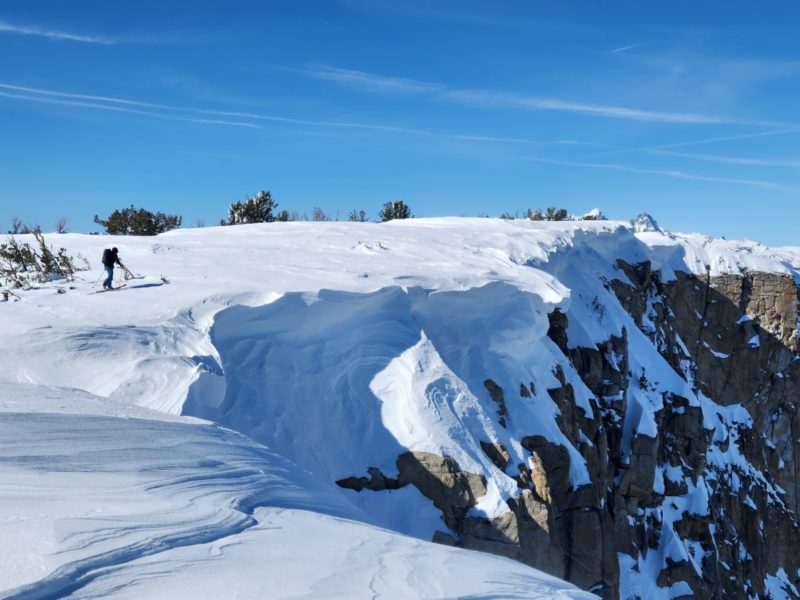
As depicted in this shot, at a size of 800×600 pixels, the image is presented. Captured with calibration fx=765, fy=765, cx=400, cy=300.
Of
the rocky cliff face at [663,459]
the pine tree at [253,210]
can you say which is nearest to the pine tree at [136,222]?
the pine tree at [253,210]

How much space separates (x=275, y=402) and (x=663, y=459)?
32.4 ft

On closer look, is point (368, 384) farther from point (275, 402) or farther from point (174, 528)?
point (174, 528)

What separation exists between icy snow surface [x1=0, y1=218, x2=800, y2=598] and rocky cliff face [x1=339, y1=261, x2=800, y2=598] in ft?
0.75

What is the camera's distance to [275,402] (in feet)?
27.5

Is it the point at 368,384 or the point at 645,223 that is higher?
the point at 645,223

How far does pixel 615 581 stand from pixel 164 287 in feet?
24.4

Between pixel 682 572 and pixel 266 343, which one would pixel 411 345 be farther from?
pixel 682 572

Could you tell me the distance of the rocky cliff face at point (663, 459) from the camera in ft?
28.4

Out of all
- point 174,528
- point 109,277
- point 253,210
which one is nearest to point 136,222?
point 253,210

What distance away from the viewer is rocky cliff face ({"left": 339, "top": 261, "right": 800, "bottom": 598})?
8.66 m

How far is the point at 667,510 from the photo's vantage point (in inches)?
578

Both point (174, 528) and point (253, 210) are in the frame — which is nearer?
point (174, 528)

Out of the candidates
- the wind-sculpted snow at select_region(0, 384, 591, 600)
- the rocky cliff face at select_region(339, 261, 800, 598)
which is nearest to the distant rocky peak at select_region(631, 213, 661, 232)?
the rocky cliff face at select_region(339, 261, 800, 598)

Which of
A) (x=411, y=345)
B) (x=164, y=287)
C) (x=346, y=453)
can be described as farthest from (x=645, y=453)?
(x=164, y=287)
